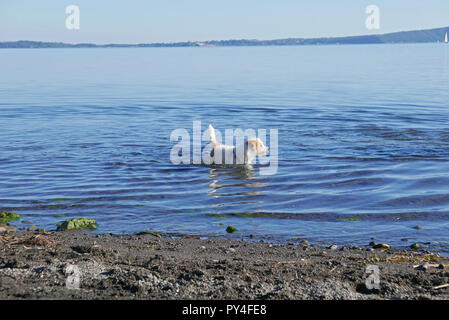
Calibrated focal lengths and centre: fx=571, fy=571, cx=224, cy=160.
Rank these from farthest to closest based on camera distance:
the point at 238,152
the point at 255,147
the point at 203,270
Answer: the point at 238,152
the point at 255,147
the point at 203,270

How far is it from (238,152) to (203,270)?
6.50m

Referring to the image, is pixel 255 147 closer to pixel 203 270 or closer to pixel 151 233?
pixel 151 233

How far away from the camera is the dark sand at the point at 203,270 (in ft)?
16.6

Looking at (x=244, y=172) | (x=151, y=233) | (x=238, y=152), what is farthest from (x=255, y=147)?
(x=151, y=233)

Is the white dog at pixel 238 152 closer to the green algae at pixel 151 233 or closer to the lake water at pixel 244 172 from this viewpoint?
the lake water at pixel 244 172

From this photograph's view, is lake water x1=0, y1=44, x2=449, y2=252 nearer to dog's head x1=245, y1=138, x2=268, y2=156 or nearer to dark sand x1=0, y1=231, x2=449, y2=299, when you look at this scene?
dog's head x1=245, y1=138, x2=268, y2=156

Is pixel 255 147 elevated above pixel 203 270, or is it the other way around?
pixel 255 147

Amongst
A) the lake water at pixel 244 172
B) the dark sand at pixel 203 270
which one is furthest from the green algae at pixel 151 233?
the dark sand at pixel 203 270

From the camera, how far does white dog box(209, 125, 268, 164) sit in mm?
11828

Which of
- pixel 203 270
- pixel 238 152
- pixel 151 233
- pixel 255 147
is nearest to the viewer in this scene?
pixel 203 270

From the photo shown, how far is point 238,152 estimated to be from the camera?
39.5 ft

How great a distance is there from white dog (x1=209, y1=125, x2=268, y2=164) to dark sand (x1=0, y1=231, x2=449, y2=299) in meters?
4.57

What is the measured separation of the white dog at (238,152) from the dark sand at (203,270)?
457 centimetres

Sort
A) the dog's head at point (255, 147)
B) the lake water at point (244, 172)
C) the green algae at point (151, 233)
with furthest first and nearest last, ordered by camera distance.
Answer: the dog's head at point (255, 147) → the lake water at point (244, 172) → the green algae at point (151, 233)
